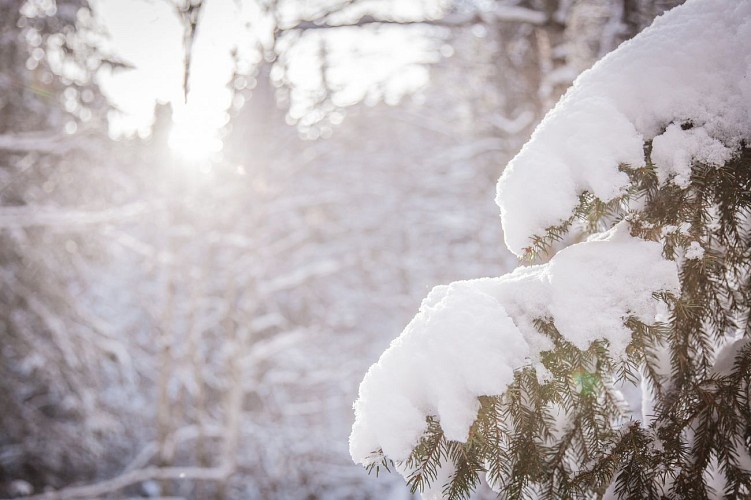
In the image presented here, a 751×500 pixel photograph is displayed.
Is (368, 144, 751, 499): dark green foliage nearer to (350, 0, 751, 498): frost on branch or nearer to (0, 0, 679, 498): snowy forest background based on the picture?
(350, 0, 751, 498): frost on branch

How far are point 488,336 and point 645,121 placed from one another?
2.38 feet

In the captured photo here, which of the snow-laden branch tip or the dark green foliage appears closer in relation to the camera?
the dark green foliage

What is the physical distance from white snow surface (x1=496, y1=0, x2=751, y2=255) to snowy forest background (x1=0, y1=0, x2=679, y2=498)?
1877 mm

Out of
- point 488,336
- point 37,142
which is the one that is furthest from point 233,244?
point 488,336

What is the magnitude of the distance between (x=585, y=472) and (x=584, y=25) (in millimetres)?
4298

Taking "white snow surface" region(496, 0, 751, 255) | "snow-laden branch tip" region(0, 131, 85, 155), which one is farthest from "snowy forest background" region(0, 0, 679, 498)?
"white snow surface" region(496, 0, 751, 255)

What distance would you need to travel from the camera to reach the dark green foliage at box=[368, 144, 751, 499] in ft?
3.51

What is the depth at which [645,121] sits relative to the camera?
45.2 inches

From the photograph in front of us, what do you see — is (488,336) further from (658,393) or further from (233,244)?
(233,244)

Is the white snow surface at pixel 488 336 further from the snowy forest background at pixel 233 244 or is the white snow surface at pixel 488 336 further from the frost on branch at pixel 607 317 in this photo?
the snowy forest background at pixel 233 244

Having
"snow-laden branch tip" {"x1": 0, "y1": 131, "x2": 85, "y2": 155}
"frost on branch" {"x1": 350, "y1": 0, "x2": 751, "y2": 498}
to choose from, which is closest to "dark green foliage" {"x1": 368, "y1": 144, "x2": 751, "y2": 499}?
"frost on branch" {"x1": 350, "y1": 0, "x2": 751, "y2": 498}

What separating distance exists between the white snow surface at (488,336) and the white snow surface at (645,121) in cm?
16

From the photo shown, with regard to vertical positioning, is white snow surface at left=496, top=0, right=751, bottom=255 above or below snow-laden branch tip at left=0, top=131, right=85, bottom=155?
above

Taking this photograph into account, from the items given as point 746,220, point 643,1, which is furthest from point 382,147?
point 746,220
